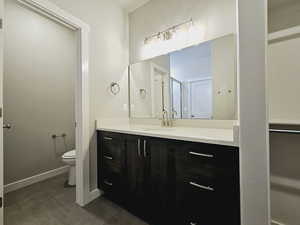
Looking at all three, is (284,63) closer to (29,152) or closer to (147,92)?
(147,92)

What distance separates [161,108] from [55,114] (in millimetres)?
1948

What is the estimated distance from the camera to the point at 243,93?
32.5 inches

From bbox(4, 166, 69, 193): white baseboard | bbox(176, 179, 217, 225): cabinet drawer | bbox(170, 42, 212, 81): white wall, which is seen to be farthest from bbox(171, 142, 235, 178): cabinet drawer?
bbox(4, 166, 69, 193): white baseboard

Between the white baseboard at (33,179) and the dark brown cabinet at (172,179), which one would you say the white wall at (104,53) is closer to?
the dark brown cabinet at (172,179)

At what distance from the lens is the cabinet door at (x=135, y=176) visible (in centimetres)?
142

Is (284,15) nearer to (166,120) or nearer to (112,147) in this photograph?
(166,120)

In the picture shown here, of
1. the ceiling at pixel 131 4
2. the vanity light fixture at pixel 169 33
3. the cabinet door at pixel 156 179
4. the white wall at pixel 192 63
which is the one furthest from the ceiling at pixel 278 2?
the ceiling at pixel 131 4

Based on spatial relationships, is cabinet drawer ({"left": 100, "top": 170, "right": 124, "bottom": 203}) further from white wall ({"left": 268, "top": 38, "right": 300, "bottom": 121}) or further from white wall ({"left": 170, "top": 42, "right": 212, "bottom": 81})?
white wall ({"left": 268, "top": 38, "right": 300, "bottom": 121})

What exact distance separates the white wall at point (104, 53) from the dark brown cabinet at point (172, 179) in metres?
0.46

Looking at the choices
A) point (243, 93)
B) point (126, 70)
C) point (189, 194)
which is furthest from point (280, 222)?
point (126, 70)

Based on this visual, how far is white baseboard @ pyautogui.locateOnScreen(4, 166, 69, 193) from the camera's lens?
6.69 ft

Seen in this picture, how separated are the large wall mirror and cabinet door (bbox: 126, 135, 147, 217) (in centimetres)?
71

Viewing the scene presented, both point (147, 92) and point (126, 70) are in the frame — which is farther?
point (126, 70)

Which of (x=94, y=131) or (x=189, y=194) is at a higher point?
(x=94, y=131)
